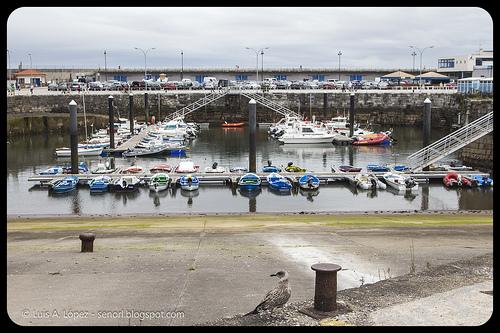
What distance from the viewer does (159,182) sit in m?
30.5

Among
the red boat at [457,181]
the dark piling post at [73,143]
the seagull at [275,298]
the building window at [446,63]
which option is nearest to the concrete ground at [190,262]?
the seagull at [275,298]

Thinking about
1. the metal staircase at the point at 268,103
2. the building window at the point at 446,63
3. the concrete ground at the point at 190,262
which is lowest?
the concrete ground at the point at 190,262

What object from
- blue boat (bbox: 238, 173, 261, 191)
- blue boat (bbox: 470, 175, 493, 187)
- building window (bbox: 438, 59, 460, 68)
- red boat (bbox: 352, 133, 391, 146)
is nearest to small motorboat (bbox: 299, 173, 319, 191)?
blue boat (bbox: 238, 173, 261, 191)

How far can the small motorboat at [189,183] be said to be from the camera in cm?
3060

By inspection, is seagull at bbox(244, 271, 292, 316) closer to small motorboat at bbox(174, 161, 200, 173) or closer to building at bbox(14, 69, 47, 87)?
small motorboat at bbox(174, 161, 200, 173)

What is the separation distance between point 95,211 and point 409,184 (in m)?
17.0

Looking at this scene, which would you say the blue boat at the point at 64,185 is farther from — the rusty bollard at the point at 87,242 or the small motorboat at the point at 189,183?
the rusty bollard at the point at 87,242

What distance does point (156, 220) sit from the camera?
20.1 m

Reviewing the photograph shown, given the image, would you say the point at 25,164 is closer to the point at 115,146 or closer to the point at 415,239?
the point at 115,146

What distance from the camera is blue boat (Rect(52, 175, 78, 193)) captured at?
30156mm

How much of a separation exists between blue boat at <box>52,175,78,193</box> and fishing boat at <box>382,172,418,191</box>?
18.0 meters

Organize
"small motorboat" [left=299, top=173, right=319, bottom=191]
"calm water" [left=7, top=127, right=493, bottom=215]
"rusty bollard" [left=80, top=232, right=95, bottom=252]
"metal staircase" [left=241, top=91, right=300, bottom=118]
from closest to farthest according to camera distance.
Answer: "rusty bollard" [left=80, top=232, right=95, bottom=252]
"calm water" [left=7, top=127, right=493, bottom=215]
"small motorboat" [left=299, top=173, right=319, bottom=191]
"metal staircase" [left=241, top=91, right=300, bottom=118]

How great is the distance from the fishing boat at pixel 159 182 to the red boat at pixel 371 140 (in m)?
26.6

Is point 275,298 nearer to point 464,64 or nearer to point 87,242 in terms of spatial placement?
point 87,242
